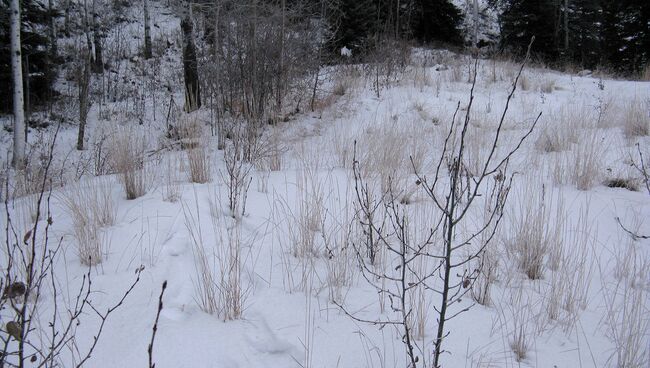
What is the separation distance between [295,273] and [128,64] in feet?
51.5

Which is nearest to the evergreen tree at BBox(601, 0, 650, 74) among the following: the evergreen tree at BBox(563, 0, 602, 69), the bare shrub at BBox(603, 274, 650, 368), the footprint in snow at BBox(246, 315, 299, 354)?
the evergreen tree at BBox(563, 0, 602, 69)

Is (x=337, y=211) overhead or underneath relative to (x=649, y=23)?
underneath

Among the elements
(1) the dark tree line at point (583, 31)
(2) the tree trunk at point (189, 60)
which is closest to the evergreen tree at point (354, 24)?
(2) the tree trunk at point (189, 60)

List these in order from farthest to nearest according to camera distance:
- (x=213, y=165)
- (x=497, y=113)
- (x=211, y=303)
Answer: (x=497, y=113) < (x=213, y=165) < (x=211, y=303)

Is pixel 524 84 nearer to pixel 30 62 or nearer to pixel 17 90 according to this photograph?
pixel 17 90

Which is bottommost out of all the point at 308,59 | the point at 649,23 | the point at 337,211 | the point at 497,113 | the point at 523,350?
the point at 523,350

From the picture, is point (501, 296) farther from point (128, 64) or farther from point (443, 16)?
point (443, 16)

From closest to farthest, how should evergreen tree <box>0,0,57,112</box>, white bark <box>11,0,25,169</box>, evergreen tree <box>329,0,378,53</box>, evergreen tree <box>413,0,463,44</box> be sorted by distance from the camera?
white bark <box>11,0,25,169</box> < evergreen tree <box>0,0,57,112</box> < evergreen tree <box>329,0,378,53</box> < evergreen tree <box>413,0,463,44</box>

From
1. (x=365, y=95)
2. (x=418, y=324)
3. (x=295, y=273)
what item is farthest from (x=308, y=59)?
(x=418, y=324)

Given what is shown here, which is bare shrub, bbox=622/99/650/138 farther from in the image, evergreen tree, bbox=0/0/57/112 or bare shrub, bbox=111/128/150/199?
evergreen tree, bbox=0/0/57/112

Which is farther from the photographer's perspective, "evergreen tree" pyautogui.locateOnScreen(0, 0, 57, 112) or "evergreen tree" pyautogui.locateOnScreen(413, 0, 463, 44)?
"evergreen tree" pyautogui.locateOnScreen(413, 0, 463, 44)

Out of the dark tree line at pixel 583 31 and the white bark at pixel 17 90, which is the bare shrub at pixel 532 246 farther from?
the dark tree line at pixel 583 31

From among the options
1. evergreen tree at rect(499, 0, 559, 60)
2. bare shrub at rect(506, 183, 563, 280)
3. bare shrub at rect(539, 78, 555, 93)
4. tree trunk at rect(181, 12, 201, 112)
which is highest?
evergreen tree at rect(499, 0, 559, 60)

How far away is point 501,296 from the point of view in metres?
2.08
